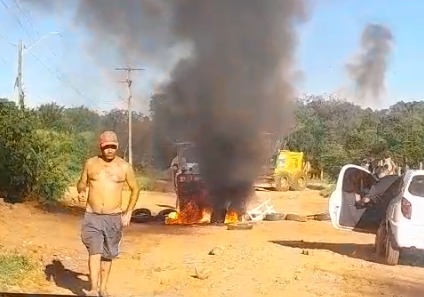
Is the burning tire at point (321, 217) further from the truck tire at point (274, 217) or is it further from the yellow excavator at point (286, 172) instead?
the yellow excavator at point (286, 172)

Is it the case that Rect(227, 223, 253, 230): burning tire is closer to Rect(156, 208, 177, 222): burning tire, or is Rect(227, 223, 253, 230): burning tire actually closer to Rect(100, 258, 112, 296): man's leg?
Rect(156, 208, 177, 222): burning tire

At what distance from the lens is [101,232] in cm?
575

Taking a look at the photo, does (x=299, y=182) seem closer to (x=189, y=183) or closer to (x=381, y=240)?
(x=189, y=183)

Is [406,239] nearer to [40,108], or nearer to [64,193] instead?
[64,193]

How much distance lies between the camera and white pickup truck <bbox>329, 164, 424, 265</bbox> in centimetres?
779

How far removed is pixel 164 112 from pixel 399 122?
567 centimetres

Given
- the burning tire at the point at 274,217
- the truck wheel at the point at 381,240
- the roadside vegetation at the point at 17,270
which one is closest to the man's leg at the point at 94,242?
the roadside vegetation at the point at 17,270

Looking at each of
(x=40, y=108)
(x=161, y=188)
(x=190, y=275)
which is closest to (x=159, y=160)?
(x=161, y=188)

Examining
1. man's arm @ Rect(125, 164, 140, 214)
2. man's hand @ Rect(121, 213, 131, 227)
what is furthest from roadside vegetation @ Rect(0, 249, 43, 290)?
man's arm @ Rect(125, 164, 140, 214)

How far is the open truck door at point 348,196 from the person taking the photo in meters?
9.23

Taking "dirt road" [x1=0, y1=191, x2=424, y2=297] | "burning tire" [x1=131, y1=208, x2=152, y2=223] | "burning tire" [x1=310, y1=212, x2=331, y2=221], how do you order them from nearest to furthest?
"dirt road" [x1=0, y1=191, x2=424, y2=297] < "burning tire" [x1=131, y1=208, x2=152, y2=223] < "burning tire" [x1=310, y1=212, x2=331, y2=221]

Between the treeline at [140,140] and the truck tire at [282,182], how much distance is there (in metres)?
0.93

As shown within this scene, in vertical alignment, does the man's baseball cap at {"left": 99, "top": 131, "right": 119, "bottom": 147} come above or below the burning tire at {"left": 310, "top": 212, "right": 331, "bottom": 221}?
above

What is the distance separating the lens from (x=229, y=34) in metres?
14.9
